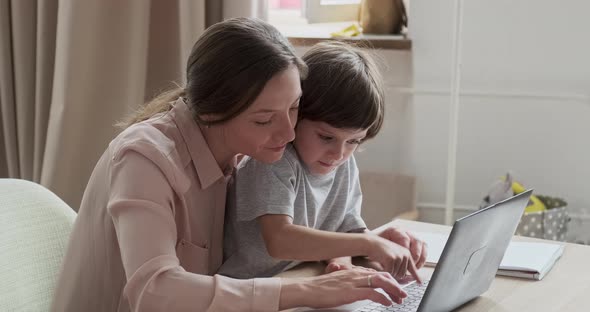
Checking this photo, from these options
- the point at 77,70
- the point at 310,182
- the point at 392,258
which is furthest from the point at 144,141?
the point at 77,70

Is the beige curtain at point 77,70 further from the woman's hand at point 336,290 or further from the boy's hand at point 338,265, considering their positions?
the woman's hand at point 336,290

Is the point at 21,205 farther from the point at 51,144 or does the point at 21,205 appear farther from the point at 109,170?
the point at 51,144

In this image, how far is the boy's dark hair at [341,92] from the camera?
1.44m

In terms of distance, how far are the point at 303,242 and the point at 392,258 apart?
0.51ft

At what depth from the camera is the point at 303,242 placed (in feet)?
4.70

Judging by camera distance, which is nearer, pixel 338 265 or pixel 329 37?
pixel 338 265

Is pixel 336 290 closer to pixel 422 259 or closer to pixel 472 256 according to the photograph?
pixel 472 256

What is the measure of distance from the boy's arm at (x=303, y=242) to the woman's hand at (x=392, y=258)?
0.04 feet

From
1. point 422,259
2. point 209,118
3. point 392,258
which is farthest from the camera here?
point 422,259

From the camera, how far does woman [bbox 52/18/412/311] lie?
1.22m

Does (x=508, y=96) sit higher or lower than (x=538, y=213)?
higher

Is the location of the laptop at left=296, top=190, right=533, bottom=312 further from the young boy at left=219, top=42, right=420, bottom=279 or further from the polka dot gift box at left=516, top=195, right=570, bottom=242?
the polka dot gift box at left=516, top=195, right=570, bottom=242

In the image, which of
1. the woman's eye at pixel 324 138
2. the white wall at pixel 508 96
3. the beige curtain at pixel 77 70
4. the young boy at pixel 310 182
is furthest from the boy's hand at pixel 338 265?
the white wall at pixel 508 96

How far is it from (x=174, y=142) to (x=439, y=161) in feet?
6.53
